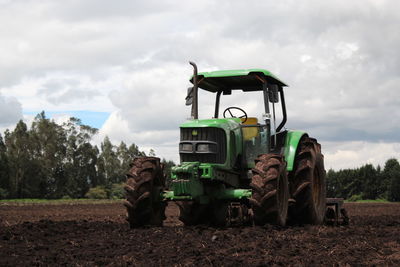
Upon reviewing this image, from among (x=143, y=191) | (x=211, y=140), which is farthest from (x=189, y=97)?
(x=143, y=191)

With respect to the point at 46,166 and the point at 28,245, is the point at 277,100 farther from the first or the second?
the point at 46,166

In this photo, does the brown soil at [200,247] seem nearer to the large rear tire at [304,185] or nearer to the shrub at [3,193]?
the large rear tire at [304,185]

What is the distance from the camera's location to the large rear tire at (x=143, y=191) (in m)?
12.6

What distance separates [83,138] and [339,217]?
7942 centimetres

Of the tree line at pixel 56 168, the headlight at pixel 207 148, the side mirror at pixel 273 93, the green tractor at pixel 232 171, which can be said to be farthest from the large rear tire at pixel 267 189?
the tree line at pixel 56 168

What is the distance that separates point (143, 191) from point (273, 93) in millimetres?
3621

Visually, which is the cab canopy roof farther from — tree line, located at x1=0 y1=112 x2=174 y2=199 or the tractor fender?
tree line, located at x1=0 y1=112 x2=174 y2=199

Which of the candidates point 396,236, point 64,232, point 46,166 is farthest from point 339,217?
point 46,166

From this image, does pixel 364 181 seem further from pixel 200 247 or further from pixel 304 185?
pixel 200 247

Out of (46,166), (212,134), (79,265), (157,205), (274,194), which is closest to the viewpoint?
(79,265)

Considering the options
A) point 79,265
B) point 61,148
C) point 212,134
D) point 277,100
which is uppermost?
point 61,148

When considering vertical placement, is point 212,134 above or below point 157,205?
above

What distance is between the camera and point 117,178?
104 m

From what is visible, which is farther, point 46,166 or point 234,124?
point 46,166
